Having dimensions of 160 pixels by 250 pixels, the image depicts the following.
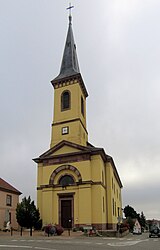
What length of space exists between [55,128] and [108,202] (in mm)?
11638

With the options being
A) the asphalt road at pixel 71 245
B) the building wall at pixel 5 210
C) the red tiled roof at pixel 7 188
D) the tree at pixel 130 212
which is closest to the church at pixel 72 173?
the building wall at pixel 5 210

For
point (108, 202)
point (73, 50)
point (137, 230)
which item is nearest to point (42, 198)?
point (108, 202)

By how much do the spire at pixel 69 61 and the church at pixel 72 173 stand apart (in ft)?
4.31

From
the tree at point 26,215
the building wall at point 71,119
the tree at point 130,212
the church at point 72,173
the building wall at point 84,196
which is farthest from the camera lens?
the tree at point 130,212

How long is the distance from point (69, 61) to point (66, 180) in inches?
724

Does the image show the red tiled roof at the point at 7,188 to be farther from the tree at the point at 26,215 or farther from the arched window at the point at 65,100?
the arched window at the point at 65,100

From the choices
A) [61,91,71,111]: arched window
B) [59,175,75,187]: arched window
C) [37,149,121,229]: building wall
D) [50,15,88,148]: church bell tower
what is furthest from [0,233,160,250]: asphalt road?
[61,91,71,111]: arched window

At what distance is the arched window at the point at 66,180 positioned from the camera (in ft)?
116

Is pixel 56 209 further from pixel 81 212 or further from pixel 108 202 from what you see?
pixel 108 202

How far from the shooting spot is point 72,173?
116 ft

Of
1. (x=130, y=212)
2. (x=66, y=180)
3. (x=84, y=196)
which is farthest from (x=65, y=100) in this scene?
(x=130, y=212)

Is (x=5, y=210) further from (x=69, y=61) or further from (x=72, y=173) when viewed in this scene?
(x=69, y=61)

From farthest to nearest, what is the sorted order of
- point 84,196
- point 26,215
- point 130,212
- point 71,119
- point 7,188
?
point 130,212
point 7,188
point 71,119
point 84,196
point 26,215

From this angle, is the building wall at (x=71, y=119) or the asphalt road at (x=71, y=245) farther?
A: the building wall at (x=71, y=119)
